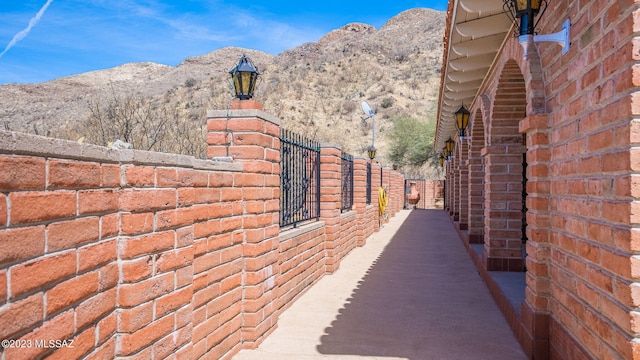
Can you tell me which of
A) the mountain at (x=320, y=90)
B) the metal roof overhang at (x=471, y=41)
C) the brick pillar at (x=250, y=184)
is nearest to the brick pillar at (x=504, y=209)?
the metal roof overhang at (x=471, y=41)

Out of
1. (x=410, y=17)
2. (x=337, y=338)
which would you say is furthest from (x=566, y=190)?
(x=410, y=17)

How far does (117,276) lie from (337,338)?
107 inches

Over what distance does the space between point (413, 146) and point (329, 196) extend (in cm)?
3074

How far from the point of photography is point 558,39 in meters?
3.25

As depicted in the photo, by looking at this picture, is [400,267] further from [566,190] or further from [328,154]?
[566,190]

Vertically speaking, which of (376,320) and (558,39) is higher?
(558,39)

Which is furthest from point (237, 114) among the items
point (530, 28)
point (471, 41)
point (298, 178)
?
point (471, 41)

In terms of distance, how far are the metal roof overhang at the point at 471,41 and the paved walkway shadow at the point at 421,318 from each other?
3121 mm

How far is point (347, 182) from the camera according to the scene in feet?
34.8

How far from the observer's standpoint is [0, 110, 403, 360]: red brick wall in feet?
5.51

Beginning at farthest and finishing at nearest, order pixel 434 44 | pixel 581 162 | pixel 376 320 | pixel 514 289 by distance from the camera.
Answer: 1. pixel 434 44
2. pixel 514 289
3. pixel 376 320
4. pixel 581 162

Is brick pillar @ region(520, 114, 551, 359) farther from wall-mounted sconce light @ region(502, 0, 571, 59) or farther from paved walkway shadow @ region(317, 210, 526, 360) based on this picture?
wall-mounted sconce light @ region(502, 0, 571, 59)

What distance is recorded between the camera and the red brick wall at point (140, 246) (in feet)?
5.51

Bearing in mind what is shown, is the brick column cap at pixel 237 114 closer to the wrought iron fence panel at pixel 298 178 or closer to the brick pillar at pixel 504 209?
the wrought iron fence panel at pixel 298 178
